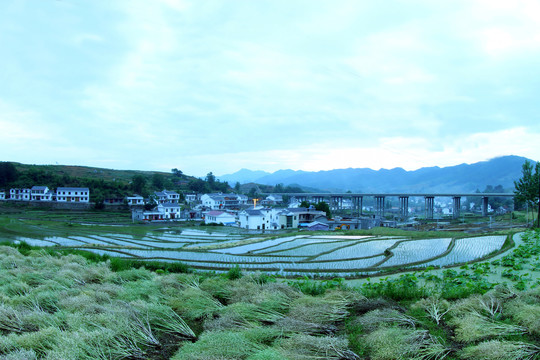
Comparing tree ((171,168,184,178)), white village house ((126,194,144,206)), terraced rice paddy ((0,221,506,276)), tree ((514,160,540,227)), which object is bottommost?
terraced rice paddy ((0,221,506,276))

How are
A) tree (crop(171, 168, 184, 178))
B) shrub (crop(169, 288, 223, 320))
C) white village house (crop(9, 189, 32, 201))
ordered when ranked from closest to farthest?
shrub (crop(169, 288, 223, 320)) → white village house (crop(9, 189, 32, 201)) → tree (crop(171, 168, 184, 178))

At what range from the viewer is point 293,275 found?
12539 mm

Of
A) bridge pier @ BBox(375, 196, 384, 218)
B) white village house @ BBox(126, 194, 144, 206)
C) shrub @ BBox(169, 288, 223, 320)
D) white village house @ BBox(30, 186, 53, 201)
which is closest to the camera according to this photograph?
shrub @ BBox(169, 288, 223, 320)

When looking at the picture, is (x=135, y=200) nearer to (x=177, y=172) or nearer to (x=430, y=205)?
(x=177, y=172)

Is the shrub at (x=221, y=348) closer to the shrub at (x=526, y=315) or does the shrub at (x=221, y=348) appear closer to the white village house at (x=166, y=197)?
the shrub at (x=526, y=315)

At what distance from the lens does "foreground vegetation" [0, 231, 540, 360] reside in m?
4.22

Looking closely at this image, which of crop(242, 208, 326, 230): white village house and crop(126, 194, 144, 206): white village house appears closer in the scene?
crop(242, 208, 326, 230): white village house

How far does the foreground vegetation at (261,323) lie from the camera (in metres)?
4.22

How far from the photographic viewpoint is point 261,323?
216 inches

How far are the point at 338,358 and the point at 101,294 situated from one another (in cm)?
531

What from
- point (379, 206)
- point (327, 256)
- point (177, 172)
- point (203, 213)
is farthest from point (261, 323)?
point (177, 172)

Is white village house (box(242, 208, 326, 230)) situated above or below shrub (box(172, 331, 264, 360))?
below

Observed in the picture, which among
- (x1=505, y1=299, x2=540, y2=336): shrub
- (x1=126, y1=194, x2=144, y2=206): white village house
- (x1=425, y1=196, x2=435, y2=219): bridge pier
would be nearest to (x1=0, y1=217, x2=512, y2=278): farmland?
(x1=505, y1=299, x2=540, y2=336): shrub

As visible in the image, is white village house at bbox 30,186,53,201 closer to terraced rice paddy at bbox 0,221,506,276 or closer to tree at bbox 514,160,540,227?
terraced rice paddy at bbox 0,221,506,276
